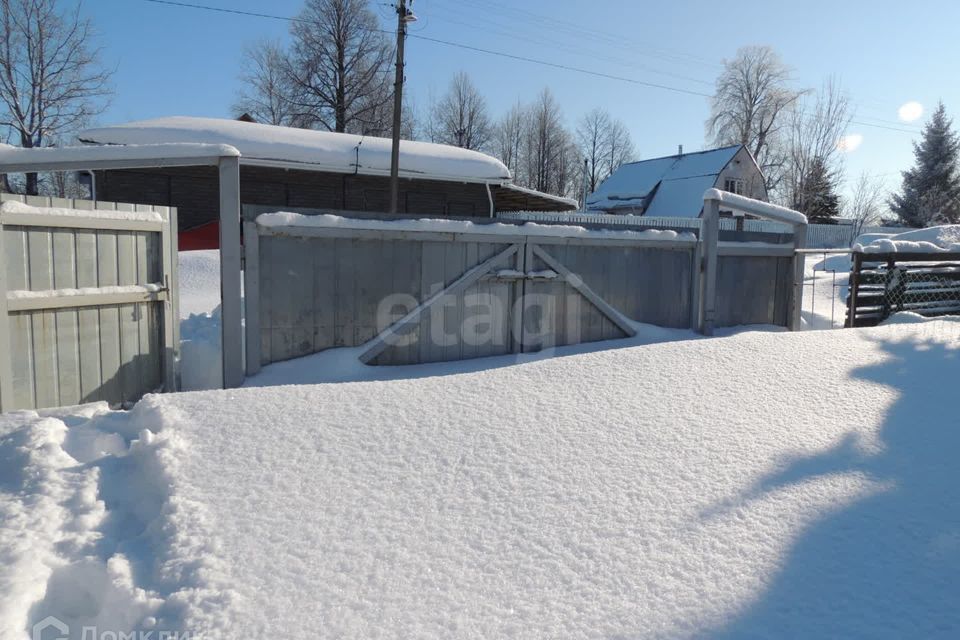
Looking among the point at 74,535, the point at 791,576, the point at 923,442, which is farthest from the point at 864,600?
the point at 74,535

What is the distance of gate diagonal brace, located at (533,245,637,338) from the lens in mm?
5981

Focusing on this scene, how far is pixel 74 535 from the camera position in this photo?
7.41 feet

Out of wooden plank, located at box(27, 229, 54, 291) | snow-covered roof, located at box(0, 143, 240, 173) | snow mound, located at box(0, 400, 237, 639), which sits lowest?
snow mound, located at box(0, 400, 237, 639)

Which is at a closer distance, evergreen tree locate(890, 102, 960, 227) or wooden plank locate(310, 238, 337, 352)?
wooden plank locate(310, 238, 337, 352)

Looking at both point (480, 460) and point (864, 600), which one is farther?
point (480, 460)

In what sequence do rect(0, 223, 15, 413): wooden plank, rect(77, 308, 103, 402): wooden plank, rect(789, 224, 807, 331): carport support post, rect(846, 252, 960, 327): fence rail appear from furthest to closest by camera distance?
1. rect(846, 252, 960, 327): fence rail
2. rect(789, 224, 807, 331): carport support post
3. rect(77, 308, 103, 402): wooden plank
4. rect(0, 223, 15, 413): wooden plank

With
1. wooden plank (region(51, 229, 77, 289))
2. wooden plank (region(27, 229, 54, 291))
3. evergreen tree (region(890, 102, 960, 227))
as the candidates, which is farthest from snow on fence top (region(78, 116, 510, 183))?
evergreen tree (region(890, 102, 960, 227))

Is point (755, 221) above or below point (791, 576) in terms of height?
above

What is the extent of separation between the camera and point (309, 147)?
43.2 feet

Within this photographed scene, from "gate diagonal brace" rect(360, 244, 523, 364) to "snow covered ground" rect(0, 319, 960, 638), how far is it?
4.72ft

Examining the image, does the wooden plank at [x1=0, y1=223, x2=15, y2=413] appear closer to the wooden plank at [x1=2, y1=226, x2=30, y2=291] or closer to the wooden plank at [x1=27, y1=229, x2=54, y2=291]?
the wooden plank at [x1=2, y1=226, x2=30, y2=291]

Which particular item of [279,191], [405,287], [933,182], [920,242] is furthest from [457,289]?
[933,182]

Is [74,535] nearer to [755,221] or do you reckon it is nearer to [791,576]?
[791,576]

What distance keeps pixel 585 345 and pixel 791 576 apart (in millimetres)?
4148
